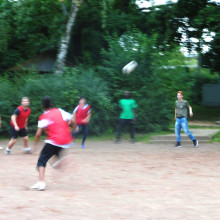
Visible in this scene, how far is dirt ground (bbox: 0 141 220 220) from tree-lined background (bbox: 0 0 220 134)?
3.28m

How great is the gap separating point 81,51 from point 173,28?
187 inches

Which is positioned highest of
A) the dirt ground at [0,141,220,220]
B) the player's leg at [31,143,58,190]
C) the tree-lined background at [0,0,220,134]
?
the tree-lined background at [0,0,220,134]

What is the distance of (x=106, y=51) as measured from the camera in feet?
57.3

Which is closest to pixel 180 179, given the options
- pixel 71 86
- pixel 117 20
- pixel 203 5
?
pixel 71 86

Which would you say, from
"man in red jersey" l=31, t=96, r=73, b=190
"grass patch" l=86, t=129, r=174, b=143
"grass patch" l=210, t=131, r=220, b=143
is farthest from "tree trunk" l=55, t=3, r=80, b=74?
"man in red jersey" l=31, t=96, r=73, b=190

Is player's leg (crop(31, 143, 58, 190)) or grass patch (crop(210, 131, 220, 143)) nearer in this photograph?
player's leg (crop(31, 143, 58, 190))

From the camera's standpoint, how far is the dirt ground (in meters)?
5.33

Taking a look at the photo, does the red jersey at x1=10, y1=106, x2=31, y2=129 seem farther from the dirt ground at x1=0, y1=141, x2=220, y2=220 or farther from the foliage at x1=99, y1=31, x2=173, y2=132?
the foliage at x1=99, y1=31, x2=173, y2=132

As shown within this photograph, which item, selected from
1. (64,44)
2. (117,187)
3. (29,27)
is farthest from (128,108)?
(29,27)

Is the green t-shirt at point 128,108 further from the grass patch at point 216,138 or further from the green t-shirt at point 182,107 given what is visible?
the grass patch at point 216,138

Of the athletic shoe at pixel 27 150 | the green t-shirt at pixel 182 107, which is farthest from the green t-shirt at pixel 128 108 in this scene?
the athletic shoe at pixel 27 150

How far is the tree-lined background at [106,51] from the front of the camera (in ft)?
45.8

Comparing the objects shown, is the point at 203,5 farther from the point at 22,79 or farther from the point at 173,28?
the point at 22,79

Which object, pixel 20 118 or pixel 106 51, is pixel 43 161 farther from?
pixel 106 51
